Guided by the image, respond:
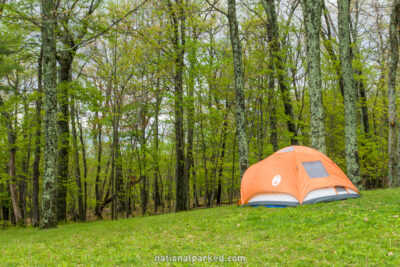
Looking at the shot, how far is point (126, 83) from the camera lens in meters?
18.5

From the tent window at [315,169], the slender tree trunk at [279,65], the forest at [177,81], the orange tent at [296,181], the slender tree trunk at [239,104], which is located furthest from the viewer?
the slender tree trunk at [279,65]

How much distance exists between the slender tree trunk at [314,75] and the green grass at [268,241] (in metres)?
3.09

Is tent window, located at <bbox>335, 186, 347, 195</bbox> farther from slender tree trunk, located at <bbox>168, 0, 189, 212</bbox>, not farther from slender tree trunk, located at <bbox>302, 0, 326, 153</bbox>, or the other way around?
slender tree trunk, located at <bbox>168, 0, 189, 212</bbox>

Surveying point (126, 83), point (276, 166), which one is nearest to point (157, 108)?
point (126, 83)

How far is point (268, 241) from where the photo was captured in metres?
5.59

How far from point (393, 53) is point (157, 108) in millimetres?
14153

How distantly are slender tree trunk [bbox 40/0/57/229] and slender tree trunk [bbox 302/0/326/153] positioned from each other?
32.4ft

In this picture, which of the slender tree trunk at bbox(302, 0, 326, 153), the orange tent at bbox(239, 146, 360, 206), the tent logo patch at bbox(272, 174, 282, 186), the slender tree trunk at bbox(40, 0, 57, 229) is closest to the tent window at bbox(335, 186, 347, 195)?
the orange tent at bbox(239, 146, 360, 206)

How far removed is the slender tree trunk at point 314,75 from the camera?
34.9 feet

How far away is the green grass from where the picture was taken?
450 centimetres

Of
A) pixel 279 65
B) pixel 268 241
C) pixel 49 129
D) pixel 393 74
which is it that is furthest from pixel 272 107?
pixel 268 241

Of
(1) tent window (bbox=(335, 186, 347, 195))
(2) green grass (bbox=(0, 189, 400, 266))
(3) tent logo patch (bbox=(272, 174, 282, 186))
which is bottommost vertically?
(2) green grass (bbox=(0, 189, 400, 266))

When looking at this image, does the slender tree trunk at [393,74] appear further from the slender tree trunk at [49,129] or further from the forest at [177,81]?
the slender tree trunk at [49,129]

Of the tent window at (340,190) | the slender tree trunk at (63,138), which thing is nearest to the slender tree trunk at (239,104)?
the tent window at (340,190)
